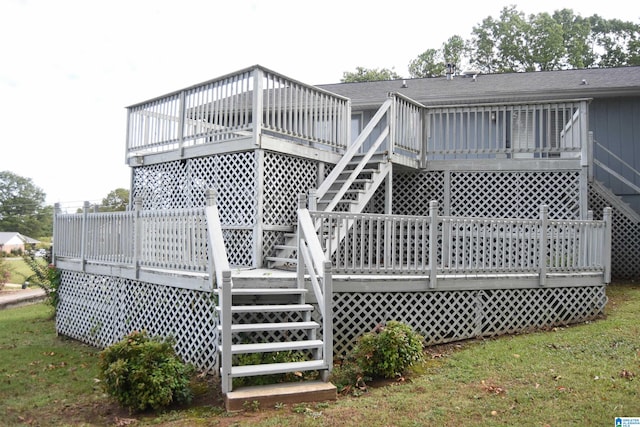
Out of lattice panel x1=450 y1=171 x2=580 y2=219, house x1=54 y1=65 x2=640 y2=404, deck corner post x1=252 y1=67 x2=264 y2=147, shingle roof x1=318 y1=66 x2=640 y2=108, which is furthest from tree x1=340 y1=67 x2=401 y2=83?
deck corner post x1=252 y1=67 x2=264 y2=147

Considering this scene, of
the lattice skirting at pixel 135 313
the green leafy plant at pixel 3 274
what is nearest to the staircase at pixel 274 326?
the lattice skirting at pixel 135 313

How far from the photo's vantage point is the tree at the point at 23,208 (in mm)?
72375

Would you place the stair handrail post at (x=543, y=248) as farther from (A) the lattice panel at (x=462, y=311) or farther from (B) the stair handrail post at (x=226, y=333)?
(B) the stair handrail post at (x=226, y=333)

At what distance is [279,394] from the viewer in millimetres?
5102

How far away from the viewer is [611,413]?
4.54m

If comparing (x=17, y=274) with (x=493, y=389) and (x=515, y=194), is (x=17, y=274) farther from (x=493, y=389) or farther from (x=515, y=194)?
(x=493, y=389)

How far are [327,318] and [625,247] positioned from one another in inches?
392

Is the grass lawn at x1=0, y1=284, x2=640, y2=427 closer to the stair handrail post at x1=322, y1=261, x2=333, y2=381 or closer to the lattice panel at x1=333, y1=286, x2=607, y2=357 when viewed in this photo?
the lattice panel at x1=333, y1=286, x2=607, y2=357

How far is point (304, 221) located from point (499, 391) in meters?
2.96

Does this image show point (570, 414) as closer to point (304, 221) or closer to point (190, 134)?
point (304, 221)

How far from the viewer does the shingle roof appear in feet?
47.6

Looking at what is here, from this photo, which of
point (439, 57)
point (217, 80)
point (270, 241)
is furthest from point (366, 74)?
point (270, 241)

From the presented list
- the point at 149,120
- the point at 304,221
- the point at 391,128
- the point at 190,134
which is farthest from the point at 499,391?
the point at 149,120

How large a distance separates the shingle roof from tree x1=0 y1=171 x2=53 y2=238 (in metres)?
68.9
